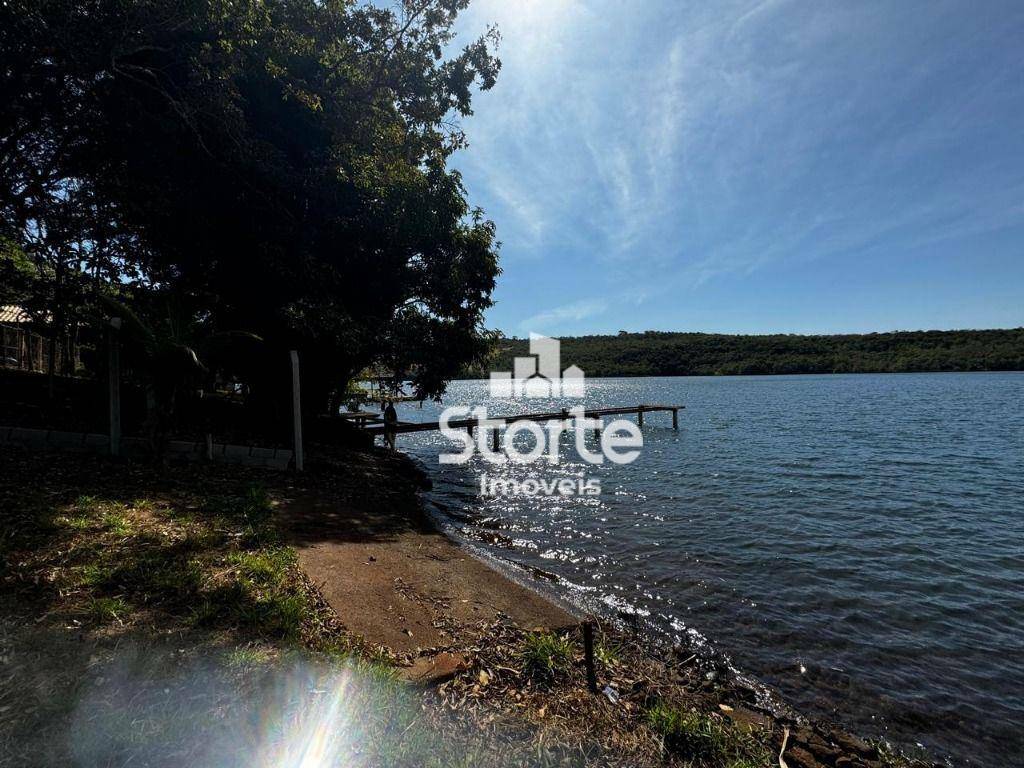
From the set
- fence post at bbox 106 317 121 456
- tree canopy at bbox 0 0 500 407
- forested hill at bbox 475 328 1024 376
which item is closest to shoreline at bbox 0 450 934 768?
fence post at bbox 106 317 121 456

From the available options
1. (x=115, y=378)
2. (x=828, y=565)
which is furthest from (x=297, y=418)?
(x=828, y=565)

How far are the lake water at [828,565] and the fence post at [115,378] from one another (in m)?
6.87

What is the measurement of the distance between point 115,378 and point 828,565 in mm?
13229

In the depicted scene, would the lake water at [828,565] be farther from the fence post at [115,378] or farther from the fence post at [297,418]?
the fence post at [115,378]

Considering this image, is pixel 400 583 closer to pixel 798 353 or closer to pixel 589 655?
pixel 589 655

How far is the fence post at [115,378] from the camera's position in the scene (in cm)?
854

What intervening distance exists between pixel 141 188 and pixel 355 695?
12705mm

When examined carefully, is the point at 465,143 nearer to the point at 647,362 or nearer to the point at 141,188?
the point at 141,188

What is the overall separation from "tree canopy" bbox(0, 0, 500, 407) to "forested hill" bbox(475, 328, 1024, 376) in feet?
298

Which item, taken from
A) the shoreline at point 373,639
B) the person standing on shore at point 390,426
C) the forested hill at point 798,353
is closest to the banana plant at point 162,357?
the shoreline at point 373,639

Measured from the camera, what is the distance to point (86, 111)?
10.2 m

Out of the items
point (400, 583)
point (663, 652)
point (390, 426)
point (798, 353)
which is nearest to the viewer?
point (663, 652)

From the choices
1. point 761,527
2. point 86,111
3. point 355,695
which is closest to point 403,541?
point 355,695

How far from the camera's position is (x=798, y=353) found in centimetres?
13750
